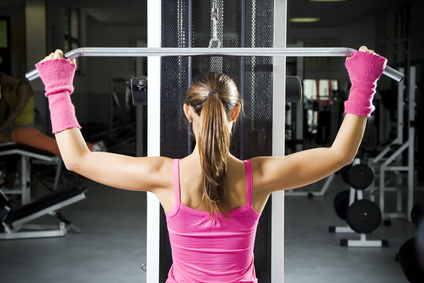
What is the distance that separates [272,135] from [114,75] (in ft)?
35.5

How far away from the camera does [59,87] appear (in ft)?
4.09

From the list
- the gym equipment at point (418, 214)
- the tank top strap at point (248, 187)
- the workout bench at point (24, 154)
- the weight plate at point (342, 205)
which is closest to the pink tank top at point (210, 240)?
the tank top strap at point (248, 187)

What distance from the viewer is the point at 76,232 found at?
4.64 metres

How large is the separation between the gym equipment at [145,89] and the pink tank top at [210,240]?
0.65 metres

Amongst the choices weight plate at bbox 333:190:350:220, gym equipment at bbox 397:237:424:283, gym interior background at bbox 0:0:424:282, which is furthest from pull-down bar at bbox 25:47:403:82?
weight plate at bbox 333:190:350:220

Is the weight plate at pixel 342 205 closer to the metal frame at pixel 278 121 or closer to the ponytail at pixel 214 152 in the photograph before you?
the metal frame at pixel 278 121

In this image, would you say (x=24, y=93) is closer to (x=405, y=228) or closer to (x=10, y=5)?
(x=405, y=228)

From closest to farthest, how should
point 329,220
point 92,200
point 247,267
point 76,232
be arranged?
1. point 247,267
2. point 76,232
3. point 329,220
4. point 92,200

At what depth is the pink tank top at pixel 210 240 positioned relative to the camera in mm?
1255

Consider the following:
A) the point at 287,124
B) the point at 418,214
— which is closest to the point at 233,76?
the point at 418,214

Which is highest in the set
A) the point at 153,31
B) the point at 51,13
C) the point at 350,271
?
the point at 51,13

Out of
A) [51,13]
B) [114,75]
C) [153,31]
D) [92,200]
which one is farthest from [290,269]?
Result: [114,75]

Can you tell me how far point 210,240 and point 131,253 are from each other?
2864mm

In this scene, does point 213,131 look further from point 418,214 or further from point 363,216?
point 363,216
